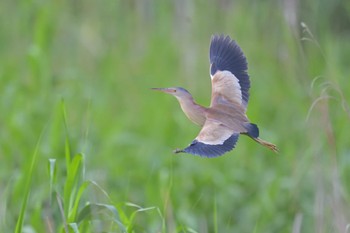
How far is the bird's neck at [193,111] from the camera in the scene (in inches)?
60.7

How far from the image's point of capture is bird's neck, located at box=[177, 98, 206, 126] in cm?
154

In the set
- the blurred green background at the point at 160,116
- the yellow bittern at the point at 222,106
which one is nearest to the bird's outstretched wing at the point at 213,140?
the yellow bittern at the point at 222,106

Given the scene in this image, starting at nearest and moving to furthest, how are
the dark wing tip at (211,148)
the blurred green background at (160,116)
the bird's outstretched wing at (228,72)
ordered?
the dark wing tip at (211,148)
the bird's outstretched wing at (228,72)
the blurred green background at (160,116)

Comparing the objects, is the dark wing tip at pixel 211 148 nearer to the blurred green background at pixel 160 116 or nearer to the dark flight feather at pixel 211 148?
the dark flight feather at pixel 211 148

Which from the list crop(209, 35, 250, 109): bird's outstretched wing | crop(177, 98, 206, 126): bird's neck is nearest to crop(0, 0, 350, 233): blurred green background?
crop(209, 35, 250, 109): bird's outstretched wing

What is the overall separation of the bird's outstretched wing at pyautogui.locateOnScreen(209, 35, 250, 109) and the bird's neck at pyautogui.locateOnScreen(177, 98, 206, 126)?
7cm

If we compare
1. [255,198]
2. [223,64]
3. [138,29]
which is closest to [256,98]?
[255,198]

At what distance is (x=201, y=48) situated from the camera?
7.07 metres

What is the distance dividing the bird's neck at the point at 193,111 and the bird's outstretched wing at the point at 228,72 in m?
0.07

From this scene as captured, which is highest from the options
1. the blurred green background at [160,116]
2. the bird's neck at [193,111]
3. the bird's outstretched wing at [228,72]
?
the bird's outstretched wing at [228,72]

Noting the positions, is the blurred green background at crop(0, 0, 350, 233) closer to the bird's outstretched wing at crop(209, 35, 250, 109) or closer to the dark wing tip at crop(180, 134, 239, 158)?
the bird's outstretched wing at crop(209, 35, 250, 109)

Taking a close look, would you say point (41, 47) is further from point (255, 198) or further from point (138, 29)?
point (138, 29)

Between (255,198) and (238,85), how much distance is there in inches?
132

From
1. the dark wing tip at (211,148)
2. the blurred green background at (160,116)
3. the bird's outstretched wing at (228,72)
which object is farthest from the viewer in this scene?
the blurred green background at (160,116)
